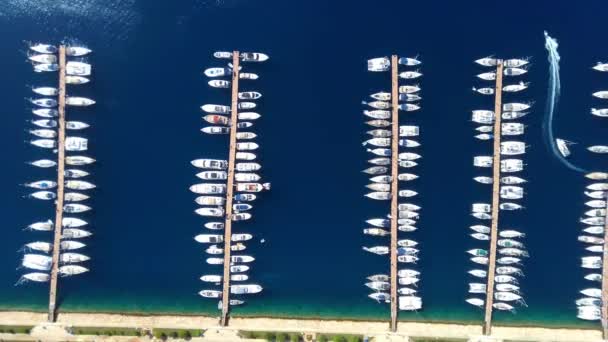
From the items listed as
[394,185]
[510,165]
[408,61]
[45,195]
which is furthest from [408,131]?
[45,195]

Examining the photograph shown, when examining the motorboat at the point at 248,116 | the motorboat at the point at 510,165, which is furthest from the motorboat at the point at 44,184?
the motorboat at the point at 510,165

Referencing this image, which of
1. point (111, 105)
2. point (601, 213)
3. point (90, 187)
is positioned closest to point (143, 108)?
point (111, 105)

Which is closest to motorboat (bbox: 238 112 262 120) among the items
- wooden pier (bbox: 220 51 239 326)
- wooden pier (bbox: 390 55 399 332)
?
wooden pier (bbox: 220 51 239 326)

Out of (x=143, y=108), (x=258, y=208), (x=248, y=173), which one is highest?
(x=143, y=108)

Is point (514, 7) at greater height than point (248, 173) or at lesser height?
greater

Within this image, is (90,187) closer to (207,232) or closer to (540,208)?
(207,232)

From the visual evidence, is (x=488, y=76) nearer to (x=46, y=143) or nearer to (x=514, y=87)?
(x=514, y=87)
